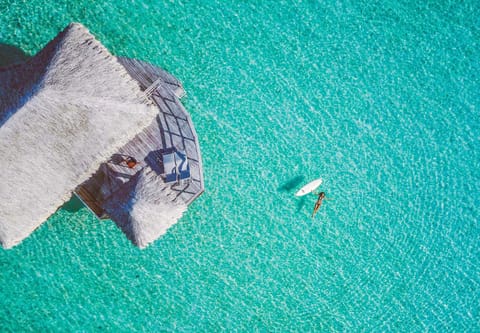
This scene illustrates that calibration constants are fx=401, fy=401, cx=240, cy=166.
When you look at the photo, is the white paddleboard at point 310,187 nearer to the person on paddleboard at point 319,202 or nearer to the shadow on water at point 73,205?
the person on paddleboard at point 319,202

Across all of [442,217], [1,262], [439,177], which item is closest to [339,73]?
[439,177]

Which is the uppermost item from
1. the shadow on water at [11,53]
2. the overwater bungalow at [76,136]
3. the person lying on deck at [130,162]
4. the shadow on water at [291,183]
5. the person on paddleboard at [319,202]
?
the shadow on water at [11,53]

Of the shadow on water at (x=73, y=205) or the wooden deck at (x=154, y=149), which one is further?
the shadow on water at (x=73, y=205)

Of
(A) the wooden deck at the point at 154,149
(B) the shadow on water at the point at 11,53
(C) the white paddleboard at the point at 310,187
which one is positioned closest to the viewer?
(A) the wooden deck at the point at 154,149

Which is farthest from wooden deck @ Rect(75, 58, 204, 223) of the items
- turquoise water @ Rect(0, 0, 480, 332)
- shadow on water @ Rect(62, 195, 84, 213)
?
shadow on water @ Rect(62, 195, 84, 213)

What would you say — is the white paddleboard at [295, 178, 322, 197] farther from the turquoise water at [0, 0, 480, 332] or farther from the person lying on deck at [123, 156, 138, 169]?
the person lying on deck at [123, 156, 138, 169]

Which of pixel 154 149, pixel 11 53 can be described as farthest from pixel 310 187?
pixel 11 53

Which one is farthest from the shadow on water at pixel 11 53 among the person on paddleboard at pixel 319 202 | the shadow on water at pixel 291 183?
the person on paddleboard at pixel 319 202
